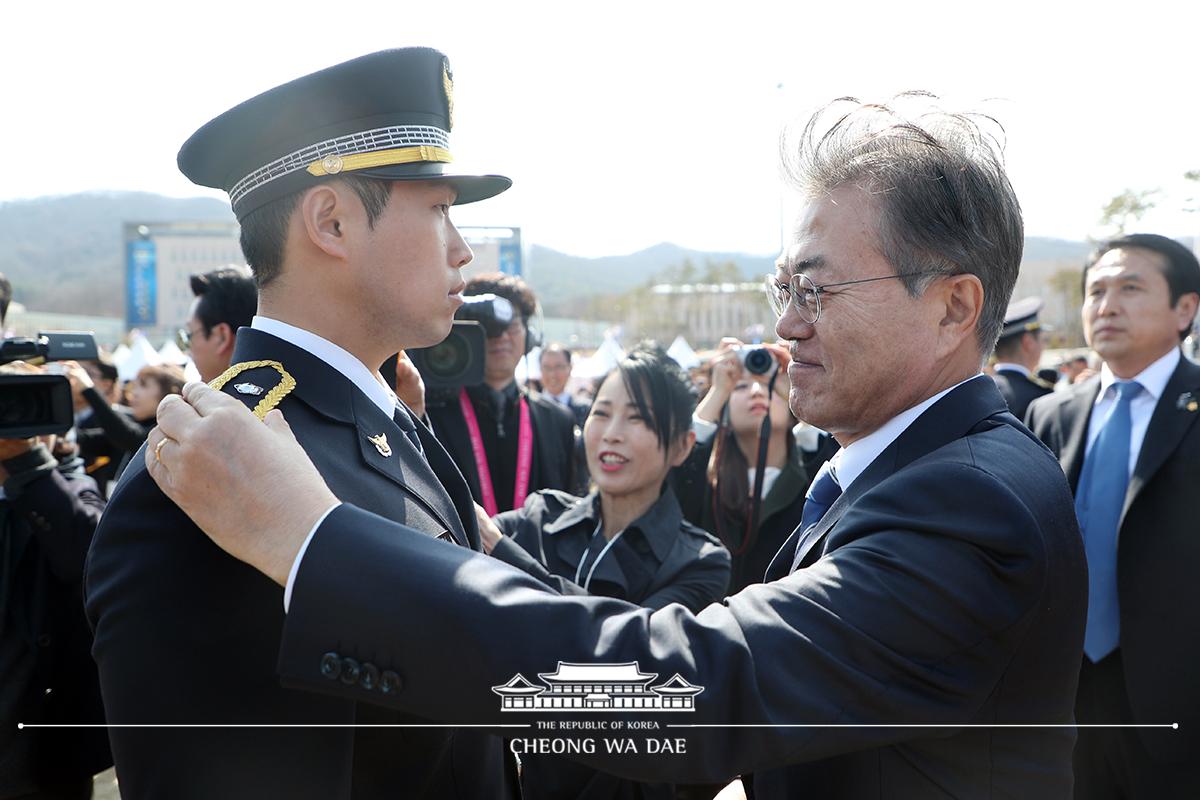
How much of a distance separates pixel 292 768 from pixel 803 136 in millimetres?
1472

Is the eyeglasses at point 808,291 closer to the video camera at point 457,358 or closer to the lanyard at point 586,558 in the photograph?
the lanyard at point 586,558

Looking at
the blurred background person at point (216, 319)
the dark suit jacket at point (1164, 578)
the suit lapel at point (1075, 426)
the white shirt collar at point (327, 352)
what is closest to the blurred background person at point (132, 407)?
the blurred background person at point (216, 319)

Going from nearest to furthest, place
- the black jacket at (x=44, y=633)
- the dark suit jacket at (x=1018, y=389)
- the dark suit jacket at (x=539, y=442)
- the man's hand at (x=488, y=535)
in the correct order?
the man's hand at (x=488, y=535)
the black jacket at (x=44, y=633)
the dark suit jacket at (x=539, y=442)
the dark suit jacket at (x=1018, y=389)

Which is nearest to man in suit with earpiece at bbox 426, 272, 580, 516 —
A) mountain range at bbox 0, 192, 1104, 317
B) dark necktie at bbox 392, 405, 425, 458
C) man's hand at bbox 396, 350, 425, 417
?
man's hand at bbox 396, 350, 425, 417

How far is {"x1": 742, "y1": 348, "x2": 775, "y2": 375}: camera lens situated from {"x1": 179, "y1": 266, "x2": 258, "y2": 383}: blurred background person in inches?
81.5

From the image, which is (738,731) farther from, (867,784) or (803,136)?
(803,136)

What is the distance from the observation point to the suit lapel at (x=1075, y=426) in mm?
4020

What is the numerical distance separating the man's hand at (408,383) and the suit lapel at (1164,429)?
267 centimetres

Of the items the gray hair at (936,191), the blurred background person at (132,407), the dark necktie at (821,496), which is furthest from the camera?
the blurred background person at (132,407)

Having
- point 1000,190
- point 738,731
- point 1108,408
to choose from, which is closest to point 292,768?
point 738,731

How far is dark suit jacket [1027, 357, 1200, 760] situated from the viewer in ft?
11.2

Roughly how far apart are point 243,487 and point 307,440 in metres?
0.37

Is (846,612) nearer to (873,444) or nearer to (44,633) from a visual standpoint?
(873,444)

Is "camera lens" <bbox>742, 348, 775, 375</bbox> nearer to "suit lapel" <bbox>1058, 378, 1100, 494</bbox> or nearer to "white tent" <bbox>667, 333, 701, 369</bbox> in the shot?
"suit lapel" <bbox>1058, 378, 1100, 494</bbox>
